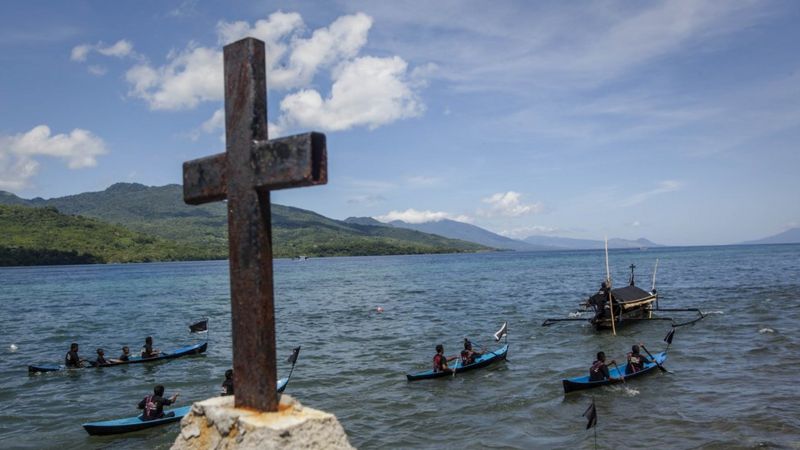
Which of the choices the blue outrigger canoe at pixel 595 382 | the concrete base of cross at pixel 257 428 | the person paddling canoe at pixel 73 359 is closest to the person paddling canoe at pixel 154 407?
the person paddling canoe at pixel 73 359

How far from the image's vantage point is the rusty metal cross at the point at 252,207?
4441 mm

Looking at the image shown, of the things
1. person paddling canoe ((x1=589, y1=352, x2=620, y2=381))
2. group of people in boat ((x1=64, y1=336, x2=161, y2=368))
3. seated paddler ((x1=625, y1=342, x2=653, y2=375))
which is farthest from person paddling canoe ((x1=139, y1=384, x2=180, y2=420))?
seated paddler ((x1=625, y1=342, x2=653, y2=375))

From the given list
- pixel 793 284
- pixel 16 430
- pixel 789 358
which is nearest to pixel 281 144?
pixel 16 430

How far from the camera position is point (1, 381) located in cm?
2558

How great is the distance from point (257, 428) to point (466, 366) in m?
20.8

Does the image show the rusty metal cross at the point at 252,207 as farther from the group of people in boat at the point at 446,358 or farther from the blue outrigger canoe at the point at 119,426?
the group of people in boat at the point at 446,358

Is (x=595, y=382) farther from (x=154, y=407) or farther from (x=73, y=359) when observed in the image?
(x=73, y=359)

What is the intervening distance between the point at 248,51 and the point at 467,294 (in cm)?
6124

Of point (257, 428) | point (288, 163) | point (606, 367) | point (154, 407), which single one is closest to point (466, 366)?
point (606, 367)

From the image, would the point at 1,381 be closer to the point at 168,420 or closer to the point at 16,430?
the point at 16,430

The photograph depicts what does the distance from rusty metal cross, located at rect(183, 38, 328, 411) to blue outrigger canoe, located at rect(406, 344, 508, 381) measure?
1886 centimetres

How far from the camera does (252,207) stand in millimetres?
4531

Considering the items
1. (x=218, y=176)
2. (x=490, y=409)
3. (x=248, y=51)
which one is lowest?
(x=490, y=409)

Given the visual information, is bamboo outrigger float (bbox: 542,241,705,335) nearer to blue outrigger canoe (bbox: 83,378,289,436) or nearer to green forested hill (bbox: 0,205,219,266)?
blue outrigger canoe (bbox: 83,378,289,436)
